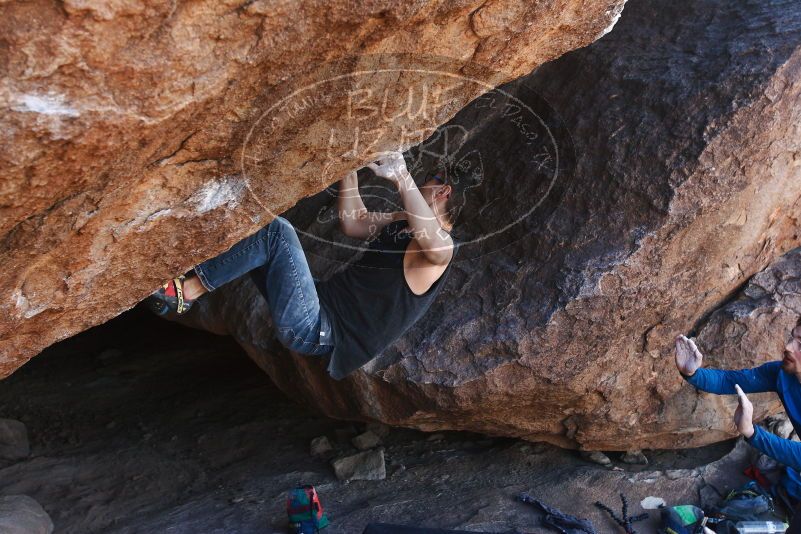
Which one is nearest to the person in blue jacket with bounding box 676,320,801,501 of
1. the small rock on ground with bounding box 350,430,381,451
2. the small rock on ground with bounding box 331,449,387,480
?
the small rock on ground with bounding box 331,449,387,480

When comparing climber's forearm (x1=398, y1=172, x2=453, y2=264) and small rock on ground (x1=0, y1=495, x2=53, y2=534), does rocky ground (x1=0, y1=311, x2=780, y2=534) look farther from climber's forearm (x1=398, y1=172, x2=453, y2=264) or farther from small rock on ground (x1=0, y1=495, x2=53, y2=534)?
climber's forearm (x1=398, y1=172, x2=453, y2=264)

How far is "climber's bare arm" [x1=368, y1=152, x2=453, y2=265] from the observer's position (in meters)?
2.31

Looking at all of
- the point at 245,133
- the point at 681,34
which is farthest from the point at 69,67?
the point at 681,34

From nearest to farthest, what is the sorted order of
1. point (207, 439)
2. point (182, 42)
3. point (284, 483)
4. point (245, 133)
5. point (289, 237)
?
point (182, 42) < point (245, 133) < point (289, 237) < point (284, 483) < point (207, 439)

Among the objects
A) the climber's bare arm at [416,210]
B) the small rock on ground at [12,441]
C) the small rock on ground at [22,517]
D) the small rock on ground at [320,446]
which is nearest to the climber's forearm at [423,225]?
the climber's bare arm at [416,210]

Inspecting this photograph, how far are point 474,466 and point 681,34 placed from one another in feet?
7.15

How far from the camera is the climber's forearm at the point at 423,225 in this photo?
91.0 inches

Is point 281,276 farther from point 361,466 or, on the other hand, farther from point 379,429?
point 379,429

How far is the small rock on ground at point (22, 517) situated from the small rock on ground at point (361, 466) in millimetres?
1291

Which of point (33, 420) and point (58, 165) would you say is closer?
point (58, 165)

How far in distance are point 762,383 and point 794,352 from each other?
0.23 metres

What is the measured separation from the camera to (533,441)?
379cm

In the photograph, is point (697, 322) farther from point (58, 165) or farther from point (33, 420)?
point (33, 420)

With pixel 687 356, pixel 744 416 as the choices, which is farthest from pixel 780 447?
pixel 687 356
